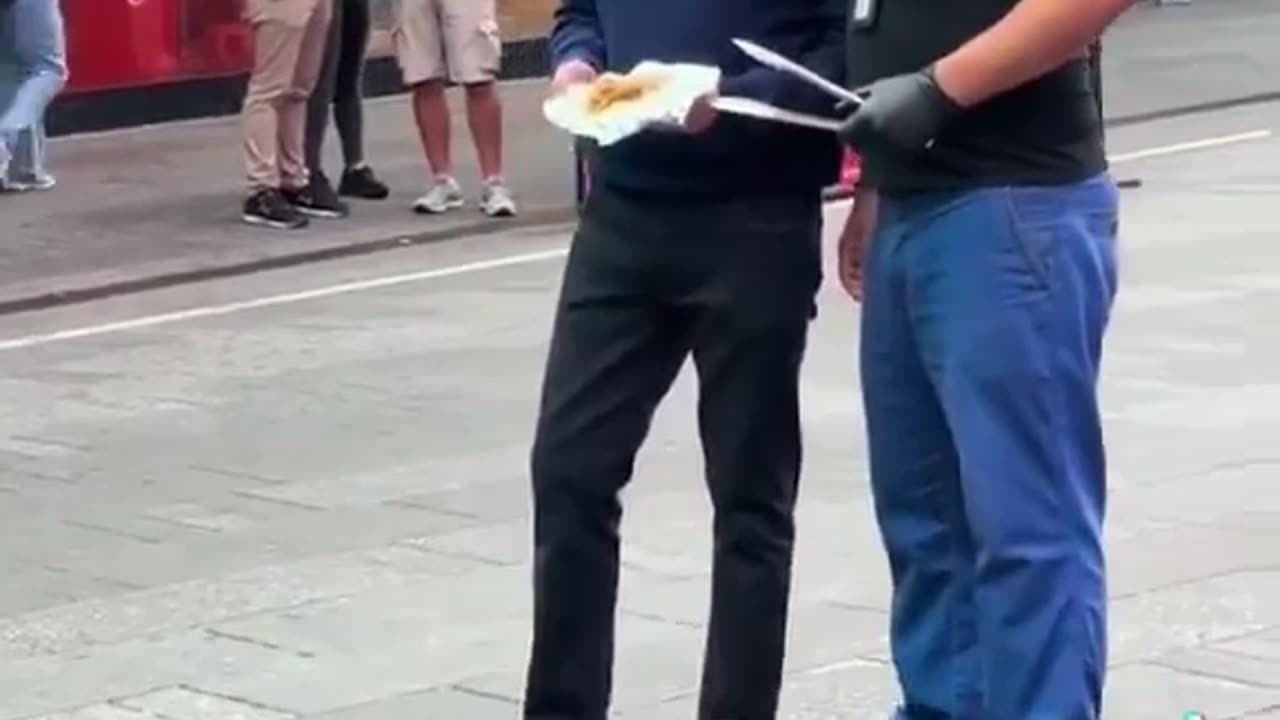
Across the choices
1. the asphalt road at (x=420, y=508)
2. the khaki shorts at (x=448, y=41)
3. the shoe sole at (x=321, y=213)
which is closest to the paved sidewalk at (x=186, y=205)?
the shoe sole at (x=321, y=213)

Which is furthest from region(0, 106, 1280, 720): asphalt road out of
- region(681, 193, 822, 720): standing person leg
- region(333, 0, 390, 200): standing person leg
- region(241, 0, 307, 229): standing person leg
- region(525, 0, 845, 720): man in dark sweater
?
region(333, 0, 390, 200): standing person leg

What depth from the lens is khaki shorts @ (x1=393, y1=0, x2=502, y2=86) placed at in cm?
1319

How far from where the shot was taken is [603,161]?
5082mm

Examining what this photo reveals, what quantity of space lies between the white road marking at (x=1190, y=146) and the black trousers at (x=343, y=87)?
388 centimetres

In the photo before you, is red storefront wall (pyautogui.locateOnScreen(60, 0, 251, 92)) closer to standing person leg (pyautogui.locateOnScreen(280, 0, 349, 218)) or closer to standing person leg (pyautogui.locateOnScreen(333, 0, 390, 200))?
standing person leg (pyautogui.locateOnScreen(333, 0, 390, 200))

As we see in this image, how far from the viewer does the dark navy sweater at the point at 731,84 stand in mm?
4980

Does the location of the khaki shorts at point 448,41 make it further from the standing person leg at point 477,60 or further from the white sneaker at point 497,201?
the white sneaker at point 497,201

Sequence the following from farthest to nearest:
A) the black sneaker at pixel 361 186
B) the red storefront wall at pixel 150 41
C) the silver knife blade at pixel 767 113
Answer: the red storefront wall at pixel 150 41 → the black sneaker at pixel 361 186 → the silver knife blade at pixel 767 113

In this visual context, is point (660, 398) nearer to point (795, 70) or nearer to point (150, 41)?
point (795, 70)

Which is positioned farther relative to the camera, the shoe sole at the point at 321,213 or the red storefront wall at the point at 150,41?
the red storefront wall at the point at 150,41

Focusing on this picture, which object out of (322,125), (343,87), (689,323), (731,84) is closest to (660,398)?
(689,323)

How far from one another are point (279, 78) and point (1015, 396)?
29.6 feet

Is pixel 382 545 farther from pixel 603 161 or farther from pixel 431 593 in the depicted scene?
pixel 603 161

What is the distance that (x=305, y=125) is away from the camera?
44.7ft
